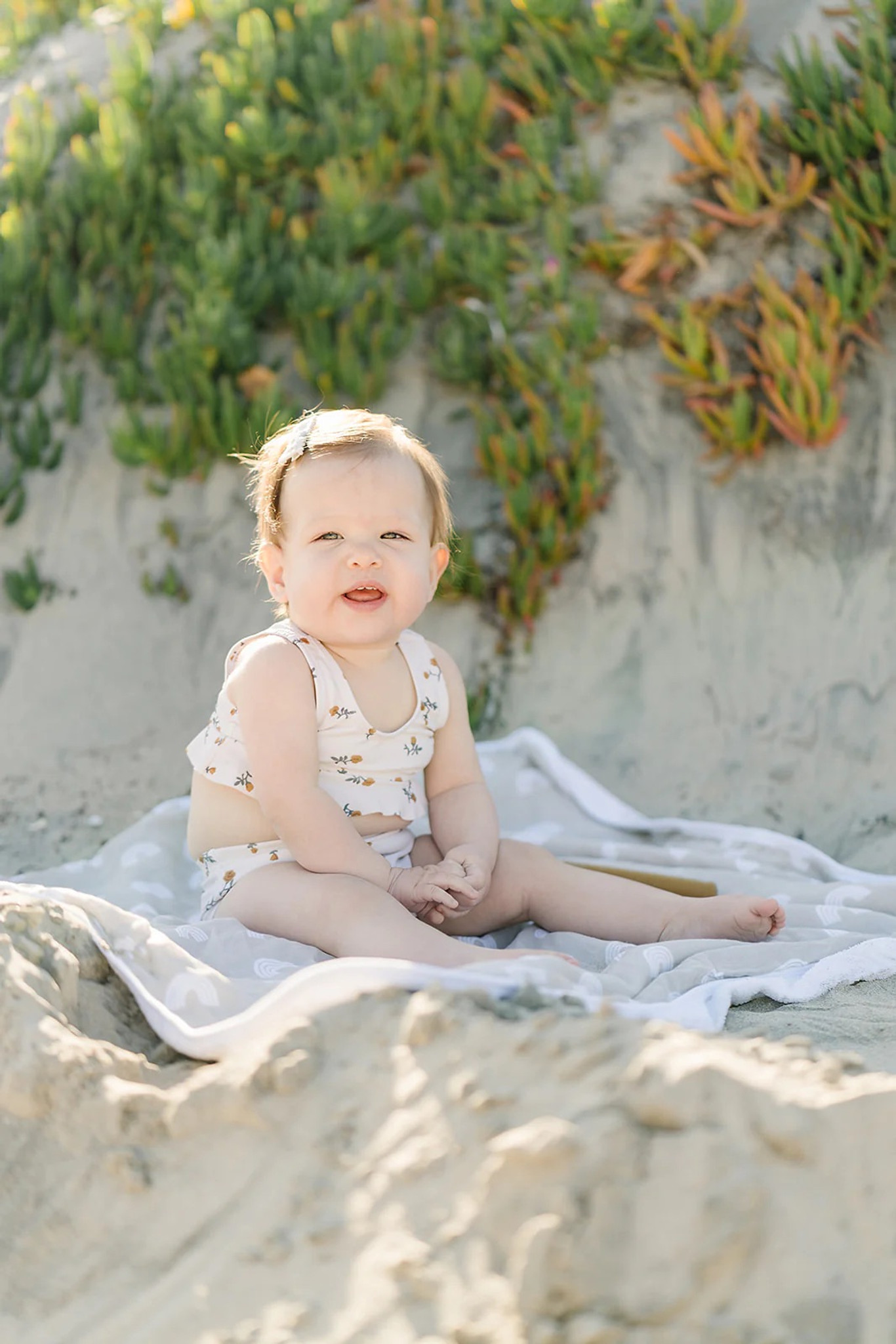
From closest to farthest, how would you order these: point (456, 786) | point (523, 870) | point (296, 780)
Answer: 1. point (296, 780)
2. point (523, 870)
3. point (456, 786)

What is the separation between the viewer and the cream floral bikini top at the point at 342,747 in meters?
2.73

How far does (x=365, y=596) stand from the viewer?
2.71 meters

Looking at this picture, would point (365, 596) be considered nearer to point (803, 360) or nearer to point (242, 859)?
point (242, 859)

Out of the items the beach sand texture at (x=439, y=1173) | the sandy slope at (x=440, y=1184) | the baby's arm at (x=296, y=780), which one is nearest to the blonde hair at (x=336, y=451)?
the baby's arm at (x=296, y=780)

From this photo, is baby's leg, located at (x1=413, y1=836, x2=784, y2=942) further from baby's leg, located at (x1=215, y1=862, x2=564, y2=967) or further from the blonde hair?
the blonde hair

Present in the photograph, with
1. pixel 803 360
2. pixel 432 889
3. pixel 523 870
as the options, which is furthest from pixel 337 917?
pixel 803 360

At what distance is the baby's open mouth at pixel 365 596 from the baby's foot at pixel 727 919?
35.6 inches

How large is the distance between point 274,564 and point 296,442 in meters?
0.27

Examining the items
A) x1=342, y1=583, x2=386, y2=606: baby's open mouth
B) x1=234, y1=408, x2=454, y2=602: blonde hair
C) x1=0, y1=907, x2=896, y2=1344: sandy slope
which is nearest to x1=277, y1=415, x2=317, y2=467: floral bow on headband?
x1=234, y1=408, x2=454, y2=602: blonde hair

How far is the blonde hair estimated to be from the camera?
A: 2.70 metres

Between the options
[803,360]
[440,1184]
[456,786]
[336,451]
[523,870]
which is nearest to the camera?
[440,1184]

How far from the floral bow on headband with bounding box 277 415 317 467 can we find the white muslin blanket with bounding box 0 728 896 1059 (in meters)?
0.97

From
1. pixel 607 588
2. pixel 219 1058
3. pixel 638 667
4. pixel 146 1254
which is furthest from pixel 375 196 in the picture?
pixel 146 1254

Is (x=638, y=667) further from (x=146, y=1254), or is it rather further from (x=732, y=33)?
(x=146, y=1254)
